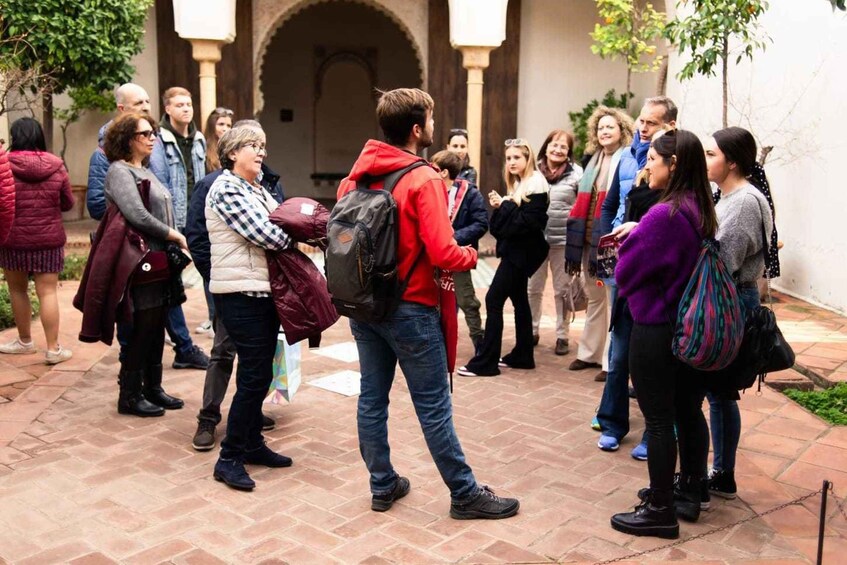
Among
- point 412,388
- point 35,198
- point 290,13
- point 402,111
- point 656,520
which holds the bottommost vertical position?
point 656,520

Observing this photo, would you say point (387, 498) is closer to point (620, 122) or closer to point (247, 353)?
point (247, 353)

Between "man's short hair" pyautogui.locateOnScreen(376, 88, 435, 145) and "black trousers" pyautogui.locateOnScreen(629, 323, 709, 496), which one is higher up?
"man's short hair" pyautogui.locateOnScreen(376, 88, 435, 145)

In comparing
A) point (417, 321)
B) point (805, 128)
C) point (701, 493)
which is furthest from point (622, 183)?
point (805, 128)

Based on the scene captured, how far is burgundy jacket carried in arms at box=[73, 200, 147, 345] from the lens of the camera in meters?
5.02

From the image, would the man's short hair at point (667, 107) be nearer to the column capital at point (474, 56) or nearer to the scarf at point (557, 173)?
the scarf at point (557, 173)

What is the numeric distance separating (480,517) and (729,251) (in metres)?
1.59

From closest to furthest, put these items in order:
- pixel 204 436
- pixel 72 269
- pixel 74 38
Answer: pixel 204 436 → pixel 72 269 → pixel 74 38

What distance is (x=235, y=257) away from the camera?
13.9 feet

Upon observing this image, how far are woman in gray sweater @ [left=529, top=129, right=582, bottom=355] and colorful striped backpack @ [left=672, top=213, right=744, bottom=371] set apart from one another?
106 inches

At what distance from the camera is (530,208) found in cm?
620

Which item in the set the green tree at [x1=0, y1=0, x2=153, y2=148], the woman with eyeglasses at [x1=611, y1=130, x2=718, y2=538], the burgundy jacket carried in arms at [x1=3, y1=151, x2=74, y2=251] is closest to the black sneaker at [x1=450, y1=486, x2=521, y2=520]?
the woman with eyeglasses at [x1=611, y1=130, x2=718, y2=538]

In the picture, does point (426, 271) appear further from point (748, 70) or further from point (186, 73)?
point (186, 73)

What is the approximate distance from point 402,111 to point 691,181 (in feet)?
3.94

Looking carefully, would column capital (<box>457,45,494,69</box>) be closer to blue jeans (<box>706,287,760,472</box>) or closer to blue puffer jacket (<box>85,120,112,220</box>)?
blue puffer jacket (<box>85,120,112,220</box>)
